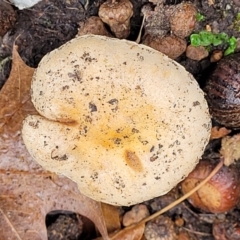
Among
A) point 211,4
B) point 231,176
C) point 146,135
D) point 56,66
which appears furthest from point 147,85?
point 231,176

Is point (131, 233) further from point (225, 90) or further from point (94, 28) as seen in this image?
point (94, 28)

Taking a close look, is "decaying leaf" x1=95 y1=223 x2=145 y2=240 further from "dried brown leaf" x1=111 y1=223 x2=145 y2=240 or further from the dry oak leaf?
the dry oak leaf

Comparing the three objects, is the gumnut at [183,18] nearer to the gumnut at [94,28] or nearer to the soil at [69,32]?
the soil at [69,32]

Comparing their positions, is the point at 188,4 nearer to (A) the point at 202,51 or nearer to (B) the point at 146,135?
(A) the point at 202,51

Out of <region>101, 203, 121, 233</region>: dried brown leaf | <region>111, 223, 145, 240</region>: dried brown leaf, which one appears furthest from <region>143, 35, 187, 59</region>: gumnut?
<region>111, 223, 145, 240</region>: dried brown leaf

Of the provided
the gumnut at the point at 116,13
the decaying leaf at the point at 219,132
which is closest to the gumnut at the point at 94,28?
the gumnut at the point at 116,13
